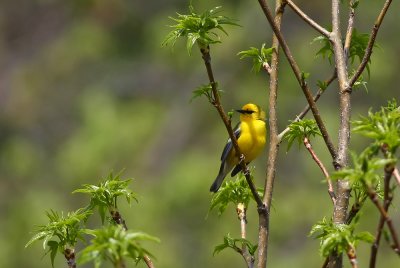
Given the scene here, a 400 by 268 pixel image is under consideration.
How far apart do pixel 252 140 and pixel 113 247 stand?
139 inches

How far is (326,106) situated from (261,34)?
1.59 m

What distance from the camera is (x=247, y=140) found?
4992mm

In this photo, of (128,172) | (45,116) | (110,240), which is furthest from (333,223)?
(45,116)

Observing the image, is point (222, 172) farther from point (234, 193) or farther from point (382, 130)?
point (382, 130)

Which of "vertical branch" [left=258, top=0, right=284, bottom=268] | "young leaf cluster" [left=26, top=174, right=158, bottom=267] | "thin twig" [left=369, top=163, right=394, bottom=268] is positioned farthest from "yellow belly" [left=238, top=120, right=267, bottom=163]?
"thin twig" [left=369, top=163, right=394, bottom=268]

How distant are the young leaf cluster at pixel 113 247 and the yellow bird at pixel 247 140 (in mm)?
3262

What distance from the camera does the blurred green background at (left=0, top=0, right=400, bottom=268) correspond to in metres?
12.5

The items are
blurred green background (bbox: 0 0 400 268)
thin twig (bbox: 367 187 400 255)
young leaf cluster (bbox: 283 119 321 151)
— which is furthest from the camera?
blurred green background (bbox: 0 0 400 268)

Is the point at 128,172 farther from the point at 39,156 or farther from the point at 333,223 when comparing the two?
the point at 333,223

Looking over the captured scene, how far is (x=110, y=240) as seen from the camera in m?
1.50

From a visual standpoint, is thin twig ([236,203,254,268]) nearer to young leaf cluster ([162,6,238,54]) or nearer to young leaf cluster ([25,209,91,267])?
young leaf cluster ([25,209,91,267])

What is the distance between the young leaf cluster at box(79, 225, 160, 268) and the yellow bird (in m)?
3.26

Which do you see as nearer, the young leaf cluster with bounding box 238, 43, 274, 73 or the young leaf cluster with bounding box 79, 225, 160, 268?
the young leaf cluster with bounding box 79, 225, 160, 268

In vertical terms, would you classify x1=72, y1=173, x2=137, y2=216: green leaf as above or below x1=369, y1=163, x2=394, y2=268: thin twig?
above
